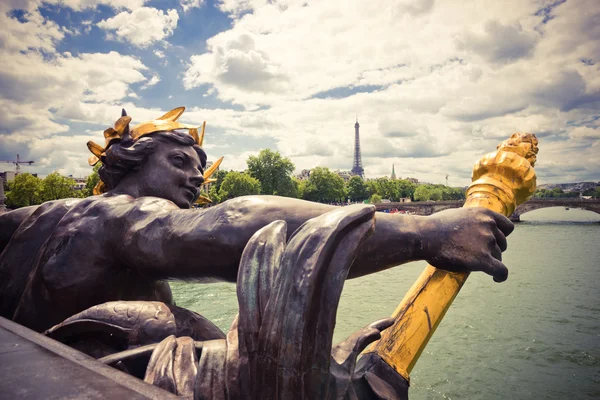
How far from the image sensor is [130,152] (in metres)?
1.95

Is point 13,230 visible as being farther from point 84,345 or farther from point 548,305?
point 548,305

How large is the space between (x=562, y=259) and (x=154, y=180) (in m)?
26.5

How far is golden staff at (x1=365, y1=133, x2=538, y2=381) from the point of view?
1.60 metres

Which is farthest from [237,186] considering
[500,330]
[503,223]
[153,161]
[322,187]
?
[503,223]

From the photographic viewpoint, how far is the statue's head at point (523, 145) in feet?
5.92

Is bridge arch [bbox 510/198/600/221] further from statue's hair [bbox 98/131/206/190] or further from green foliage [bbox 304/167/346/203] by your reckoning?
statue's hair [bbox 98/131/206/190]

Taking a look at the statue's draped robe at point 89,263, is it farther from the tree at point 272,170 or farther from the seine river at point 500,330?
the tree at point 272,170

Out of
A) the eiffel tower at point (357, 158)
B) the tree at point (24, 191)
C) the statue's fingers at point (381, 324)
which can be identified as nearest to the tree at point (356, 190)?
the eiffel tower at point (357, 158)

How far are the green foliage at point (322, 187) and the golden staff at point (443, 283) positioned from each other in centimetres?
6950

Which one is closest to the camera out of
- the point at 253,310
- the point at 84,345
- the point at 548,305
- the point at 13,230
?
the point at 253,310

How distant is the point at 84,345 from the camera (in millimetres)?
1505

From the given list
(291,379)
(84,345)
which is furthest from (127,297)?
(291,379)

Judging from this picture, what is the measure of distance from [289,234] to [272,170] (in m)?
58.9

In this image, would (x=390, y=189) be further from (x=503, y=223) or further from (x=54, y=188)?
(x=503, y=223)
